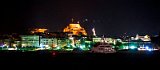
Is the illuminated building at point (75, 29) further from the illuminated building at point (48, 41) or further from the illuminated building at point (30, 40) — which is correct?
the illuminated building at point (30, 40)

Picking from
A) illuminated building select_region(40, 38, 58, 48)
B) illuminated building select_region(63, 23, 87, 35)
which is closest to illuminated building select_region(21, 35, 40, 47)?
illuminated building select_region(40, 38, 58, 48)

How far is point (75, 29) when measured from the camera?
158 meters

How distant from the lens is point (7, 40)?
110m

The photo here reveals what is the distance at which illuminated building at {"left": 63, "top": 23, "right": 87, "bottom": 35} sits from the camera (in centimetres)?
15495

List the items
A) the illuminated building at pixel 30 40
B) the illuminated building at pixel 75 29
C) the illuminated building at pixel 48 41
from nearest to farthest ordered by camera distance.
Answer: the illuminated building at pixel 30 40, the illuminated building at pixel 48 41, the illuminated building at pixel 75 29

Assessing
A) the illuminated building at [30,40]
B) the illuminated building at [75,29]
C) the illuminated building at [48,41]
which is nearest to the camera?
the illuminated building at [30,40]

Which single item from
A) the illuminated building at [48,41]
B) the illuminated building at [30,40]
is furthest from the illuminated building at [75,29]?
the illuminated building at [30,40]

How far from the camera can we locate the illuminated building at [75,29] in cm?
15495

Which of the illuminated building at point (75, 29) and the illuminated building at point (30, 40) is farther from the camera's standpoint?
the illuminated building at point (75, 29)

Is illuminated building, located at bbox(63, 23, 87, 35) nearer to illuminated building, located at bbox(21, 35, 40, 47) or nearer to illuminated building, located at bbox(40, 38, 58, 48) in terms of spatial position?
illuminated building, located at bbox(40, 38, 58, 48)

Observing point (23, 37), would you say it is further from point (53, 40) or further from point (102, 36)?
point (102, 36)

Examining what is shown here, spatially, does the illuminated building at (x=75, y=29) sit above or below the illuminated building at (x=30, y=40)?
above

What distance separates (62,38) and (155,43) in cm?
3559

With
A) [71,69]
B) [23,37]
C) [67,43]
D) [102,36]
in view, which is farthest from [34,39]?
[71,69]
